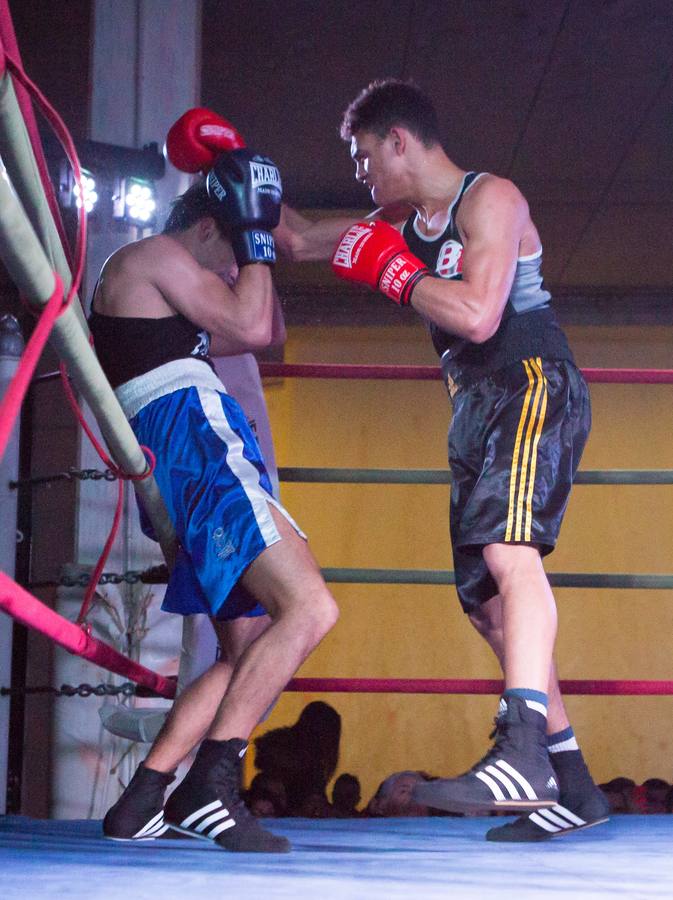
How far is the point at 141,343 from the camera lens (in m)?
1.76

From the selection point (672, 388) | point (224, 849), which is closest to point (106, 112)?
point (224, 849)

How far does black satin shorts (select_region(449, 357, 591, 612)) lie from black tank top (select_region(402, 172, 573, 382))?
27 mm

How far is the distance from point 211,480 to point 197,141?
77cm

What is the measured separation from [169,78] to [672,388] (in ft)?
15.1

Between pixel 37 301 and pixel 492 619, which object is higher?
pixel 37 301

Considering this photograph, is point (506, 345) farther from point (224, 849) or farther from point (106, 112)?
point (106, 112)

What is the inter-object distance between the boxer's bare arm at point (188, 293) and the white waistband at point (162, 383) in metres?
0.07

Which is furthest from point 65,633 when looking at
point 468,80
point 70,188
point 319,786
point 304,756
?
point 468,80

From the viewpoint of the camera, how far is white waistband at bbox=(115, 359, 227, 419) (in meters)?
1.74

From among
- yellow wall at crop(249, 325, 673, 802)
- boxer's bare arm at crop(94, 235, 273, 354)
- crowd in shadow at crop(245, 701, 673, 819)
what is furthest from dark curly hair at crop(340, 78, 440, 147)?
yellow wall at crop(249, 325, 673, 802)

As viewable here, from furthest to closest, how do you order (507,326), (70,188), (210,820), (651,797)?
(651,797)
(70,188)
(507,326)
(210,820)

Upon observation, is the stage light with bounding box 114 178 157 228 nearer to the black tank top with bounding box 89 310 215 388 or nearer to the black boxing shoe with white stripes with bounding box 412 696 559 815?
the black tank top with bounding box 89 310 215 388

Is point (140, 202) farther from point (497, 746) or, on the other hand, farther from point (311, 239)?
point (497, 746)

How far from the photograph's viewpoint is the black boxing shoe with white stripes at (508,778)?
4.53 feet
